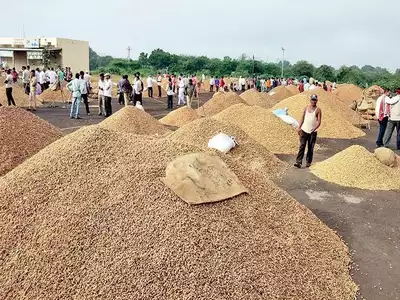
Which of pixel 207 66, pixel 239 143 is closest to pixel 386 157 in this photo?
pixel 239 143

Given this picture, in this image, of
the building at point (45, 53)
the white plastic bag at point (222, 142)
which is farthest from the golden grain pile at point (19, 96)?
the building at point (45, 53)

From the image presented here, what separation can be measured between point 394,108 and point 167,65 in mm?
39570

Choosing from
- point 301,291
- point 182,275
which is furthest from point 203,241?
point 301,291

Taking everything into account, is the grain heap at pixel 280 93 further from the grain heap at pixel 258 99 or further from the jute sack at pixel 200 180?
the jute sack at pixel 200 180

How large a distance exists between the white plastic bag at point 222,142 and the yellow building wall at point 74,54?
1188 inches

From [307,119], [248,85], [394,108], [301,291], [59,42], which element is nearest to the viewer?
[301,291]

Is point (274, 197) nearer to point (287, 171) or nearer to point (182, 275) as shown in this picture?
point (182, 275)

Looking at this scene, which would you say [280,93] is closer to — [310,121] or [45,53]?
[310,121]

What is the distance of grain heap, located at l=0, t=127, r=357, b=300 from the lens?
3.32 meters

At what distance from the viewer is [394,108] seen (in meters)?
9.93

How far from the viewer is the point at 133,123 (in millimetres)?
9586

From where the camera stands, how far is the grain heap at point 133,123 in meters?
9.43

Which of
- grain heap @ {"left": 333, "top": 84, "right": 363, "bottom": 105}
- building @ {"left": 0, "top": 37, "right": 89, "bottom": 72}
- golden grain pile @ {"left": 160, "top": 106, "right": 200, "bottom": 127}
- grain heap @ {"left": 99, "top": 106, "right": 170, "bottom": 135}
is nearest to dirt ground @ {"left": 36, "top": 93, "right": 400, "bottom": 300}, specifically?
grain heap @ {"left": 99, "top": 106, "right": 170, "bottom": 135}

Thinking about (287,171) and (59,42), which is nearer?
(287,171)
